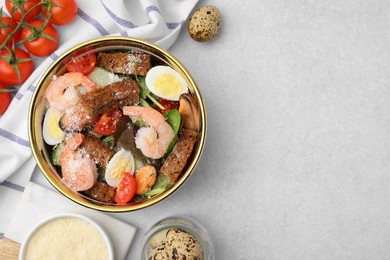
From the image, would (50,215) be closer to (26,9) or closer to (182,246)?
(182,246)

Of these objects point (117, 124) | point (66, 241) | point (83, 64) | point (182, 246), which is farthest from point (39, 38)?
point (182, 246)

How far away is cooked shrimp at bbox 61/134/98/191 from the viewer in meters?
1.52

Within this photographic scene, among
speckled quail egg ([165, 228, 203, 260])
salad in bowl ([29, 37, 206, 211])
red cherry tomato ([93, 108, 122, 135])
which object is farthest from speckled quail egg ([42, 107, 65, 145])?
speckled quail egg ([165, 228, 203, 260])

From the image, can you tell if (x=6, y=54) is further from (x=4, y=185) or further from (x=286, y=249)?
(x=286, y=249)

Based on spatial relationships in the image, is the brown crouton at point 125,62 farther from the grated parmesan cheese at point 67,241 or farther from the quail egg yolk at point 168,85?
the grated parmesan cheese at point 67,241

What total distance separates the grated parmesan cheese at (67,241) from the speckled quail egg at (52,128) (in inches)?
11.1

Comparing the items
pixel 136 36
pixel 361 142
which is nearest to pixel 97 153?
pixel 136 36

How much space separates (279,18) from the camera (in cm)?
178

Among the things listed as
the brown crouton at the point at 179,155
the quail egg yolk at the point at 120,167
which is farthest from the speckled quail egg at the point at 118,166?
the brown crouton at the point at 179,155

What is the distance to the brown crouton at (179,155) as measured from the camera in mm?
1537

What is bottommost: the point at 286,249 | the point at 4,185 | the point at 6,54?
the point at 286,249

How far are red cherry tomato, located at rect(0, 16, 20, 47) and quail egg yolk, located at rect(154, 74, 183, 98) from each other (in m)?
0.50

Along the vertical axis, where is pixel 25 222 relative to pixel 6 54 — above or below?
below

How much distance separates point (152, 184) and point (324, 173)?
0.61m
